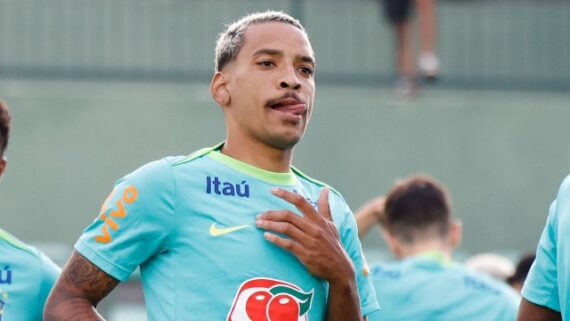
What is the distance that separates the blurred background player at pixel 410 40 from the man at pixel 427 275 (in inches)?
229

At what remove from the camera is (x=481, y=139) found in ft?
38.2

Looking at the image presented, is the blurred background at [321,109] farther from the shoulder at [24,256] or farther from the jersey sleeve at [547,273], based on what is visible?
the jersey sleeve at [547,273]

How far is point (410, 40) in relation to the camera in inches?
509

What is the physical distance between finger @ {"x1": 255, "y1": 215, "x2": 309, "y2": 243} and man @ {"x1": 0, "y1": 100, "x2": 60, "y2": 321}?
108cm

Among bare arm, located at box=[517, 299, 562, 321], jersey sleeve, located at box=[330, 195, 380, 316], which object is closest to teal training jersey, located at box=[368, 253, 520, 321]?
jersey sleeve, located at box=[330, 195, 380, 316]

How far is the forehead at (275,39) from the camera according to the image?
13.4 ft

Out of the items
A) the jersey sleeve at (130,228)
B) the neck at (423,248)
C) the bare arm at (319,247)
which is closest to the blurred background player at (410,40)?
the neck at (423,248)

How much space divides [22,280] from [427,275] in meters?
2.15

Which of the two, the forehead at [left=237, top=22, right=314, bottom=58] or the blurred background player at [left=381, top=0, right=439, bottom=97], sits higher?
the forehead at [left=237, top=22, right=314, bottom=58]

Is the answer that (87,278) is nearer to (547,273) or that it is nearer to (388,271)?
(547,273)

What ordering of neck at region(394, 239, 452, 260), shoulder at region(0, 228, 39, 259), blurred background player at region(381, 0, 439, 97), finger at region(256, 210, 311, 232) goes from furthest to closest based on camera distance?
blurred background player at region(381, 0, 439, 97) → neck at region(394, 239, 452, 260) → shoulder at region(0, 228, 39, 259) → finger at region(256, 210, 311, 232)

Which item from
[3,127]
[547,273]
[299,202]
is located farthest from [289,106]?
[3,127]

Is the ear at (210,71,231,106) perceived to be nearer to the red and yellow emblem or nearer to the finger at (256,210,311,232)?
the finger at (256,210,311,232)

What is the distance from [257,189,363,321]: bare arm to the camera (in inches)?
152
